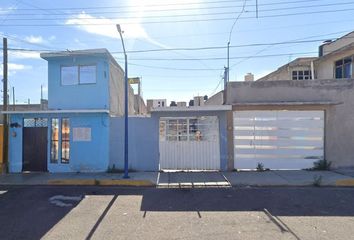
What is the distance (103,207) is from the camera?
27.3ft

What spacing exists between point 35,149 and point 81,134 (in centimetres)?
229

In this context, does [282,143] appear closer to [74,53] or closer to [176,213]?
[176,213]

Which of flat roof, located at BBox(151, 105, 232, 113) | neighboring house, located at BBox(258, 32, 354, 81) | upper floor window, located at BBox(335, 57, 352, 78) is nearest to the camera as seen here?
flat roof, located at BBox(151, 105, 232, 113)

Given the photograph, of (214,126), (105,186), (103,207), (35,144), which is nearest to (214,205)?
(103,207)

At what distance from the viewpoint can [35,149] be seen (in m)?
14.3

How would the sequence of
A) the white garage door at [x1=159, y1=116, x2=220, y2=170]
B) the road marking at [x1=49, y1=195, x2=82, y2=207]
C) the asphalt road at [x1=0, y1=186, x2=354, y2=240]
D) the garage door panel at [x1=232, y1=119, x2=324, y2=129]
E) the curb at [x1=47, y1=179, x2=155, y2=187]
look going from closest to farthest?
the asphalt road at [x1=0, y1=186, x2=354, y2=240] → the road marking at [x1=49, y1=195, x2=82, y2=207] → the curb at [x1=47, y1=179, x2=155, y2=187] → the white garage door at [x1=159, y1=116, x2=220, y2=170] → the garage door panel at [x1=232, y1=119, x2=324, y2=129]

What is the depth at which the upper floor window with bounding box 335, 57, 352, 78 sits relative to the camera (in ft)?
57.9

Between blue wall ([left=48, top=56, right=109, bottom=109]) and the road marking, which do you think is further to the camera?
blue wall ([left=48, top=56, right=109, bottom=109])

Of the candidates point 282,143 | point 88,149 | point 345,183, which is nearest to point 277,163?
point 282,143

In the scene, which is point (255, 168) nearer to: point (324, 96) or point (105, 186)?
point (324, 96)

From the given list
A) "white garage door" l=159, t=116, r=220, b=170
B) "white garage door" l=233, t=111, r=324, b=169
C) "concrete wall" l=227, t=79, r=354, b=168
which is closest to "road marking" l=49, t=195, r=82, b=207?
"white garage door" l=159, t=116, r=220, b=170

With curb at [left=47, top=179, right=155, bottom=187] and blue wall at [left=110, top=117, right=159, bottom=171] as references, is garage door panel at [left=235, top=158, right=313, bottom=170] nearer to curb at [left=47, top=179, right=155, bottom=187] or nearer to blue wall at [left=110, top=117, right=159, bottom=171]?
blue wall at [left=110, top=117, right=159, bottom=171]

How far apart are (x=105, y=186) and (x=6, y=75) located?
694cm

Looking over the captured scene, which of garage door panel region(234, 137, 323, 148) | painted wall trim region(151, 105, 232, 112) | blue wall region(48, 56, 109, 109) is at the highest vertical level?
blue wall region(48, 56, 109, 109)
